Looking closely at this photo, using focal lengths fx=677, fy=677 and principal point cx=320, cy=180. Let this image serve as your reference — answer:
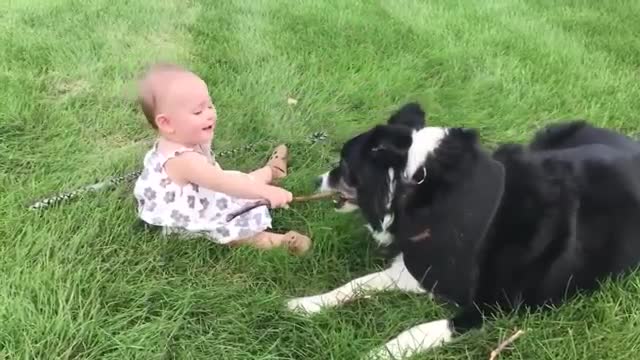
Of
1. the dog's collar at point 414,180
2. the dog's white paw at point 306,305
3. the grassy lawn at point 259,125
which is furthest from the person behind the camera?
the dog's white paw at point 306,305

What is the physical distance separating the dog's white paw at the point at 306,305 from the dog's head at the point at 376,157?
393 millimetres

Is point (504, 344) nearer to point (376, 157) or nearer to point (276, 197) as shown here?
point (376, 157)

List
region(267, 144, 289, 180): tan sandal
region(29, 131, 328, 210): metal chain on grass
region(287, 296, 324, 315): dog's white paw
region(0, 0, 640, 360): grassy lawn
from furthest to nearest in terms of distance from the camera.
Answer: region(267, 144, 289, 180): tan sandal, region(29, 131, 328, 210): metal chain on grass, region(287, 296, 324, 315): dog's white paw, region(0, 0, 640, 360): grassy lawn

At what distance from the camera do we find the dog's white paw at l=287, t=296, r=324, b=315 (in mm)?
2482

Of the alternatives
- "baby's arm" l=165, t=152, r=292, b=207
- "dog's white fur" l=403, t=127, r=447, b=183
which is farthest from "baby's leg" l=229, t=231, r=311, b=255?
"dog's white fur" l=403, t=127, r=447, b=183

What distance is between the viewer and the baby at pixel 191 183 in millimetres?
2678

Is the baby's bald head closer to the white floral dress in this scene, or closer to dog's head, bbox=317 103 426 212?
the white floral dress

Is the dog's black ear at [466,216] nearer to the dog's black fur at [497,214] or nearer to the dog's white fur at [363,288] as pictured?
the dog's black fur at [497,214]

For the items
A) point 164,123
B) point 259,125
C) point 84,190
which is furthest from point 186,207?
point 259,125

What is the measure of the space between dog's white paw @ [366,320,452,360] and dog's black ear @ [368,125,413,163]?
612mm

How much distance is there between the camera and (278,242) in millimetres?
2846

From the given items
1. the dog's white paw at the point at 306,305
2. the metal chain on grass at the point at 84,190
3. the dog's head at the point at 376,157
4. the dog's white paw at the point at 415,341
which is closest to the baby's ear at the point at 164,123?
the metal chain on grass at the point at 84,190

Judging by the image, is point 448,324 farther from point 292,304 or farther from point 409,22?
point 409,22

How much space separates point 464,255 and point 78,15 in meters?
4.00
